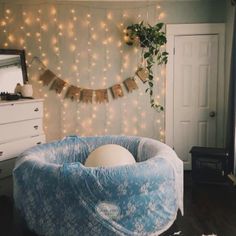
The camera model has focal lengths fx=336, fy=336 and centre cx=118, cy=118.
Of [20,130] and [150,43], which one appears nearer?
[20,130]

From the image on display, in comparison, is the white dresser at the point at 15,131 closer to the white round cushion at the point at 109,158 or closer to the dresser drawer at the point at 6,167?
the dresser drawer at the point at 6,167

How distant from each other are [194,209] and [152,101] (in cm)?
186

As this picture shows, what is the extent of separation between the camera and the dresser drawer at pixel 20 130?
4000 millimetres

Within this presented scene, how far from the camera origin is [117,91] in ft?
16.5

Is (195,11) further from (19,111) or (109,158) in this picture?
(19,111)

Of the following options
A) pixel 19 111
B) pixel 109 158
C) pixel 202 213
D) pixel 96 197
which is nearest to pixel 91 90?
pixel 19 111

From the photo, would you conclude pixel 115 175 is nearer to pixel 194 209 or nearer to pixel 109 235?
pixel 109 235

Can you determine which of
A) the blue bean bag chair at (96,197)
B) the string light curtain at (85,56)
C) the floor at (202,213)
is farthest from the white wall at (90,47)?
the blue bean bag chair at (96,197)

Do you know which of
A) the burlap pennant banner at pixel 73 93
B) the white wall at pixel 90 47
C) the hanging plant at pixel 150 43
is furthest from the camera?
the burlap pennant banner at pixel 73 93

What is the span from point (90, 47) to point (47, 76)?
769 mm

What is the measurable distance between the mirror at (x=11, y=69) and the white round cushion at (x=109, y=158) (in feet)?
5.83

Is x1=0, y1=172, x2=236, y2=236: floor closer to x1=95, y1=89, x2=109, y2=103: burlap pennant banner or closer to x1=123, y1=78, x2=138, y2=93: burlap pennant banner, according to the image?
x1=123, y1=78, x2=138, y2=93: burlap pennant banner

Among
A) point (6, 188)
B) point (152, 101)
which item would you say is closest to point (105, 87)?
point (152, 101)

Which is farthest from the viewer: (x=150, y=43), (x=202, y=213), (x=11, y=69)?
(x=150, y=43)
